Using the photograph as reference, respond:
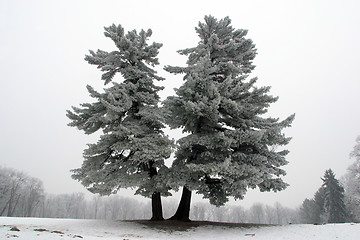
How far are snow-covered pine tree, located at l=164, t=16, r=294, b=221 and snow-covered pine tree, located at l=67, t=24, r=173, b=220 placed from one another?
3.64ft

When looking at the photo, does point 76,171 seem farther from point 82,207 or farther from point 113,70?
point 82,207

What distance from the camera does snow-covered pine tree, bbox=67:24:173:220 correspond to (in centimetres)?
1007

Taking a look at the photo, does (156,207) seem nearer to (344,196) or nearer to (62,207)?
(344,196)

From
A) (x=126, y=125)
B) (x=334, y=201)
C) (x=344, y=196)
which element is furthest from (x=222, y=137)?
(x=344, y=196)

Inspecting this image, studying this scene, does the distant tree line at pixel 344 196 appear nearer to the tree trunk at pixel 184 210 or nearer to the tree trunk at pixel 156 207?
the tree trunk at pixel 184 210

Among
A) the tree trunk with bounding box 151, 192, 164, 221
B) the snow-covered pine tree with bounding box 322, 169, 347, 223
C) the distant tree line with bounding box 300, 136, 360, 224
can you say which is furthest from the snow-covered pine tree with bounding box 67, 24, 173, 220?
the snow-covered pine tree with bounding box 322, 169, 347, 223

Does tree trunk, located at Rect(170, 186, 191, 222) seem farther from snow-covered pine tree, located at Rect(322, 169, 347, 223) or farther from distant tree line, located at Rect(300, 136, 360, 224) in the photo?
snow-covered pine tree, located at Rect(322, 169, 347, 223)

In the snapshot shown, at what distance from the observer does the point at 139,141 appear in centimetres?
1012

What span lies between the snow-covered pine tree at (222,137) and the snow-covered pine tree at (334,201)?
2683 centimetres

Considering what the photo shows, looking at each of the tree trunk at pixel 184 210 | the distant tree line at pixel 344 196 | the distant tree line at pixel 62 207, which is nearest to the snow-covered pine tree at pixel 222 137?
the tree trunk at pixel 184 210

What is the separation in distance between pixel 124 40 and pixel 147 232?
950 centimetres

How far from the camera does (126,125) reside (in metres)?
10.9

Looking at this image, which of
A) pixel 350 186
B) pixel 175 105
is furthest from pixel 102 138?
pixel 350 186

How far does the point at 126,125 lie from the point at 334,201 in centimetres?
3321
